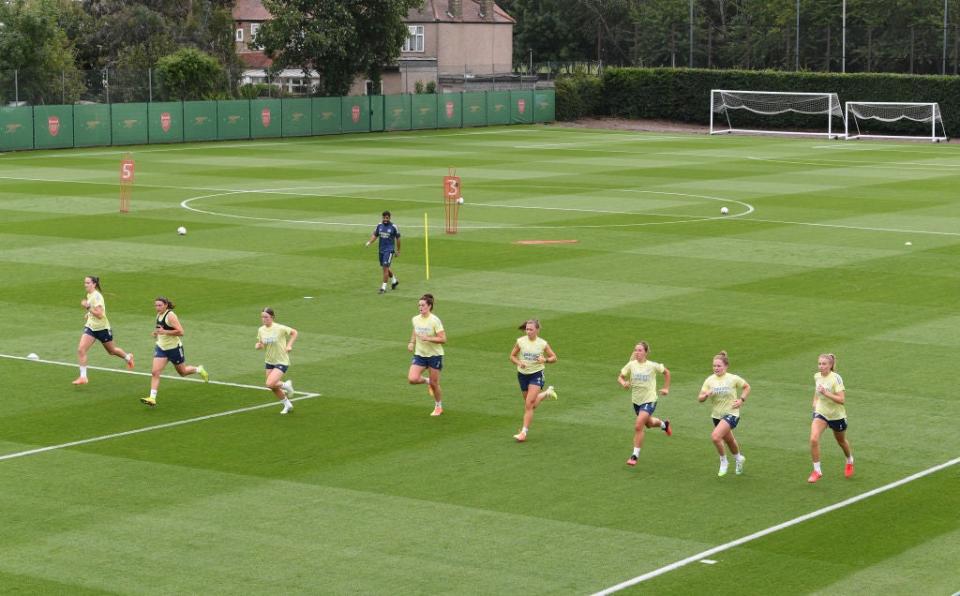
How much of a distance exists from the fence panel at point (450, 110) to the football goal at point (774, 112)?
54.6 feet

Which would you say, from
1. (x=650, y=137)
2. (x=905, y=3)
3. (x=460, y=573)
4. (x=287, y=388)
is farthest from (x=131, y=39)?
(x=460, y=573)

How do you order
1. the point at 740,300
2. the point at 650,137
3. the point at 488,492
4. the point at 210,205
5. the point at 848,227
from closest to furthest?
the point at 488,492
the point at 740,300
the point at 848,227
the point at 210,205
the point at 650,137

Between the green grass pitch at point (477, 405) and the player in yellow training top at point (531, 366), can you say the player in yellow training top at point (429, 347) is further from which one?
the player in yellow training top at point (531, 366)

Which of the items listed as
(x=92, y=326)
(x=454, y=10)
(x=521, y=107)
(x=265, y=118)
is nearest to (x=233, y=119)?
(x=265, y=118)

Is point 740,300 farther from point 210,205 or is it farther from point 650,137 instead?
point 650,137

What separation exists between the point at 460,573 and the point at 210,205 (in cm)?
3931

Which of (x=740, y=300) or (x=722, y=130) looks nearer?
(x=740, y=300)

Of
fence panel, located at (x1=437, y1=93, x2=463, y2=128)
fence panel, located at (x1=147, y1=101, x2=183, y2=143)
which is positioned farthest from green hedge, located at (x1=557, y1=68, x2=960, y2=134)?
fence panel, located at (x1=147, y1=101, x2=183, y2=143)

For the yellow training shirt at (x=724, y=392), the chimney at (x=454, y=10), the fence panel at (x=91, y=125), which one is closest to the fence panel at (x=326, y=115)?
the fence panel at (x=91, y=125)

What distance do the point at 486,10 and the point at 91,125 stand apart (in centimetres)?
6308

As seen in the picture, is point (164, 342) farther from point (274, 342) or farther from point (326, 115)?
point (326, 115)

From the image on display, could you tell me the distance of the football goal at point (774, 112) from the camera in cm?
10131

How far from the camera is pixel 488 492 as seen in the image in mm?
20328

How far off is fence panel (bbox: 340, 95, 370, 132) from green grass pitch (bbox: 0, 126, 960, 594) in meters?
40.6
